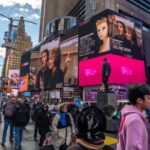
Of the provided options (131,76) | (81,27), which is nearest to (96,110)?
(131,76)

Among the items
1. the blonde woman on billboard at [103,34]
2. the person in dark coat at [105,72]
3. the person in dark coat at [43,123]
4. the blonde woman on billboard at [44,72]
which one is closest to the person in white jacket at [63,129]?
the person in dark coat at [43,123]

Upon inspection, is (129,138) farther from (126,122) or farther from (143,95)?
(143,95)

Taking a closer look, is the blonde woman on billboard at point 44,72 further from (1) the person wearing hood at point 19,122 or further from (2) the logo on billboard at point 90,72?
(1) the person wearing hood at point 19,122

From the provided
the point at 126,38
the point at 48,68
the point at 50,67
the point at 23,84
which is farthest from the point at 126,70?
the point at 23,84

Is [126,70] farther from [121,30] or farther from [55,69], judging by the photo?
[55,69]

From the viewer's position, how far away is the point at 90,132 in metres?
2.17

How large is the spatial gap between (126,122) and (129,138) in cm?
16

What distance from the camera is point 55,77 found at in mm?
51531

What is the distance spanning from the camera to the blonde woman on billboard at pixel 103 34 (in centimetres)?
3797

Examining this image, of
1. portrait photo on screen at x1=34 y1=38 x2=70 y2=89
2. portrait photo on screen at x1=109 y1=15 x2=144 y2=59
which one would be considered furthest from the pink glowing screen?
portrait photo on screen at x1=34 y1=38 x2=70 y2=89

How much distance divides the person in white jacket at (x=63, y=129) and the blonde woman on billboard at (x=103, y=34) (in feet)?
105

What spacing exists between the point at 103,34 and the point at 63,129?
113ft

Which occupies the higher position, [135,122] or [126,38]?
[126,38]

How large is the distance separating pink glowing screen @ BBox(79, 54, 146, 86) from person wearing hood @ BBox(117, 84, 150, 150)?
3363 cm
